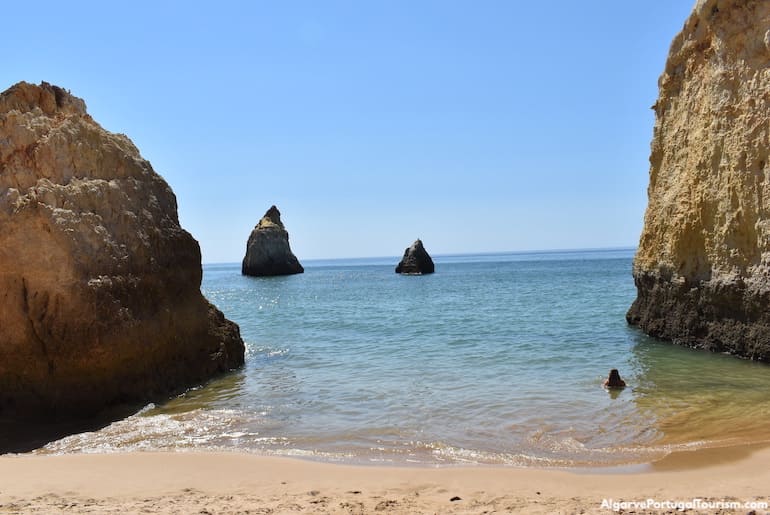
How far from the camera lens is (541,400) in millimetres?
10711

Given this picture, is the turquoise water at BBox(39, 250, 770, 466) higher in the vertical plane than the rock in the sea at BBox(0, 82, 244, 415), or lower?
lower

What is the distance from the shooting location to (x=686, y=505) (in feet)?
18.0

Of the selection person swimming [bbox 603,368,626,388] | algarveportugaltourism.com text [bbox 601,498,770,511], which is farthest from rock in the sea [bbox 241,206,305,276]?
algarveportugaltourism.com text [bbox 601,498,770,511]

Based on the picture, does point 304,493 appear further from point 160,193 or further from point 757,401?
point 160,193

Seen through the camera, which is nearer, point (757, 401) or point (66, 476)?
point (66, 476)

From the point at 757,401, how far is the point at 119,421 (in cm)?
1048

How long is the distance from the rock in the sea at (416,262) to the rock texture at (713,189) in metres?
54.1

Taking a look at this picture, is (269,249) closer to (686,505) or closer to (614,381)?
(614,381)

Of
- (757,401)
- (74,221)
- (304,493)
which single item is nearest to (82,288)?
(74,221)

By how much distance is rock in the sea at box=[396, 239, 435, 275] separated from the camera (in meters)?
72.8

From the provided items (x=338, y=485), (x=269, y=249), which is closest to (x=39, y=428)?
(x=338, y=485)

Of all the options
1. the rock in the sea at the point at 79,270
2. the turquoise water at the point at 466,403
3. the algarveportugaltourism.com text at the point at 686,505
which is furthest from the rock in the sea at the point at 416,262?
the algarveportugaltourism.com text at the point at 686,505

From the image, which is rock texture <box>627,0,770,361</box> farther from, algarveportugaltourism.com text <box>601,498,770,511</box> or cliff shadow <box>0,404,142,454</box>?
cliff shadow <box>0,404,142,454</box>

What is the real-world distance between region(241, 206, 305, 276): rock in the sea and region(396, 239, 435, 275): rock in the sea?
14.0m
